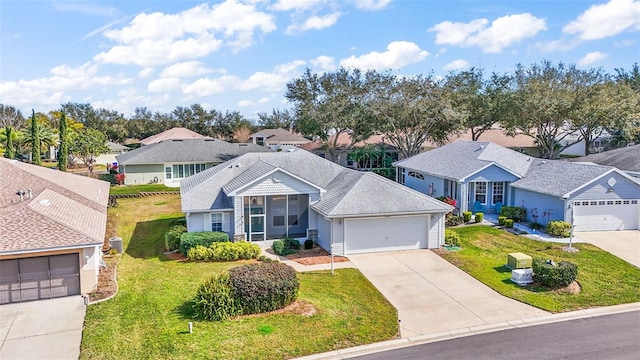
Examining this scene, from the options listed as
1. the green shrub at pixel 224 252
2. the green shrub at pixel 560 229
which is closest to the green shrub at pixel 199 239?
the green shrub at pixel 224 252

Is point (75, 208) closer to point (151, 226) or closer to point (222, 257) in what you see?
point (222, 257)

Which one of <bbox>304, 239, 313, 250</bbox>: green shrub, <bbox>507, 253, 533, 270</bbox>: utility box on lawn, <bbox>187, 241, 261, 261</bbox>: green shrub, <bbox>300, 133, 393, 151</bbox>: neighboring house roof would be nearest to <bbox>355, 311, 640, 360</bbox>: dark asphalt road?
<bbox>507, 253, 533, 270</bbox>: utility box on lawn

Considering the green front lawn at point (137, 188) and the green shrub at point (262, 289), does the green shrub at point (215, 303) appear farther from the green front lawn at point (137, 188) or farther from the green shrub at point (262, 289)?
the green front lawn at point (137, 188)

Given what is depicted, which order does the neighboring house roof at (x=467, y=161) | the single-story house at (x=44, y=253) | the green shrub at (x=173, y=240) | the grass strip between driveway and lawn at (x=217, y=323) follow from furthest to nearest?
1. the neighboring house roof at (x=467, y=161)
2. the green shrub at (x=173, y=240)
3. the single-story house at (x=44, y=253)
4. the grass strip between driveway and lawn at (x=217, y=323)

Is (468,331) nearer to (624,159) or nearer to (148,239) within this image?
(148,239)

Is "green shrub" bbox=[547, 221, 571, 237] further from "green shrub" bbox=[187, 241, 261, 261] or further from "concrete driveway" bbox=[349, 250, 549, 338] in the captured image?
"green shrub" bbox=[187, 241, 261, 261]
